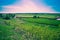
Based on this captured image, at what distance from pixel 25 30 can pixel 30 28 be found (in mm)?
77

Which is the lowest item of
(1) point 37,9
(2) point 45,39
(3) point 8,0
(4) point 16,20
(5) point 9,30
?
(2) point 45,39

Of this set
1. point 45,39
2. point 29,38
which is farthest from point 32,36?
point 45,39

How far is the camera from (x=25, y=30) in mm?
1725

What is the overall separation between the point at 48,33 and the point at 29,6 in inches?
18.6

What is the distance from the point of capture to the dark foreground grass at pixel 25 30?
1.69 m

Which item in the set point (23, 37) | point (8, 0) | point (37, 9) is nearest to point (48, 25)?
point (37, 9)

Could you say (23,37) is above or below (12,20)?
below

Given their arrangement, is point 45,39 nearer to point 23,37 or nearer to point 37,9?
point 23,37

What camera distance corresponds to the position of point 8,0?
179cm

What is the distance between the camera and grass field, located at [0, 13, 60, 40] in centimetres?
169

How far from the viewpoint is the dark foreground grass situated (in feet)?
5.54

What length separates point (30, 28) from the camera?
1744 millimetres

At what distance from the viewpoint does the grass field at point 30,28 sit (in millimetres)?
1693

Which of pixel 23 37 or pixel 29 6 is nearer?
pixel 23 37
